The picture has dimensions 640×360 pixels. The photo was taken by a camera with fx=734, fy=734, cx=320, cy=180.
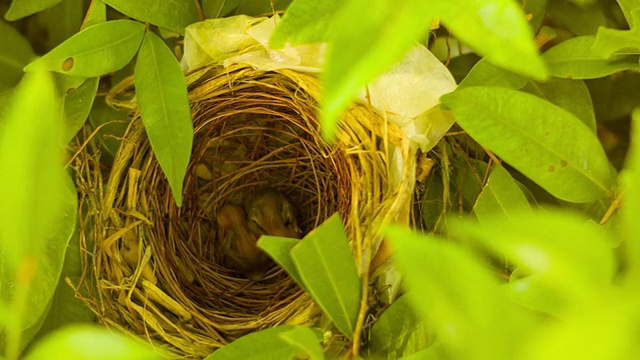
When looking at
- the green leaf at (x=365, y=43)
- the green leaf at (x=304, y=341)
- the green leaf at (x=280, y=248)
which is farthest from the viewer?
the green leaf at (x=280, y=248)

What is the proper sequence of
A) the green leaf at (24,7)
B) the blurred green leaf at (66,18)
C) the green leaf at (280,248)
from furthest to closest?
the blurred green leaf at (66,18)
the green leaf at (24,7)
the green leaf at (280,248)

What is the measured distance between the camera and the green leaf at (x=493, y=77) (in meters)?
0.69

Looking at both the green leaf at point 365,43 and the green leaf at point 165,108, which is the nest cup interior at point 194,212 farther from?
the green leaf at point 365,43

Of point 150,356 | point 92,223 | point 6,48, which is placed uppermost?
point 6,48

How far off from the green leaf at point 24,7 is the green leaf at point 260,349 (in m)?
0.41

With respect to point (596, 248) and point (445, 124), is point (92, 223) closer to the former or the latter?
point (445, 124)

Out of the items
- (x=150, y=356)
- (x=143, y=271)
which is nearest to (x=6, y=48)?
(x=143, y=271)

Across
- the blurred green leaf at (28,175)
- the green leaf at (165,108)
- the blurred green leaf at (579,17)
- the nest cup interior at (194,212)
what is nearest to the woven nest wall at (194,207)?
the nest cup interior at (194,212)

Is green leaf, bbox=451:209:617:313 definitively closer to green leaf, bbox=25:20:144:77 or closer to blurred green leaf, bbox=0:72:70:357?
blurred green leaf, bbox=0:72:70:357

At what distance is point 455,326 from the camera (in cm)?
33

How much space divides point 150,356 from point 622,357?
0.19 metres

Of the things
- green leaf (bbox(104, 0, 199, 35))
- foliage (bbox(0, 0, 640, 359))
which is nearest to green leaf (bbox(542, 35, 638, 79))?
foliage (bbox(0, 0, 640, 359))

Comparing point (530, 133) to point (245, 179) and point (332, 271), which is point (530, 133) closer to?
point (332, 271)

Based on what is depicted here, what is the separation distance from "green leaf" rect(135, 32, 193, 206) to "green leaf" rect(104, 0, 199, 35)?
0.03 metres
